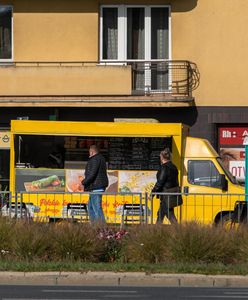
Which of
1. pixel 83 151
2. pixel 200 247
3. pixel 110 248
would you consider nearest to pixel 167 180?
pixel 83 151

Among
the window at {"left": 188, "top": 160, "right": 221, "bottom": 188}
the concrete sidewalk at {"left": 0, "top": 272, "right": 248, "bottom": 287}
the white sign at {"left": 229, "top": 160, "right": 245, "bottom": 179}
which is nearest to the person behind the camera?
the concrete sidewalk at {"left": 0, "top": 272, "right": 248, "bottom": 287}

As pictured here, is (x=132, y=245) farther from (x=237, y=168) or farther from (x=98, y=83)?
(x=237, y=168)

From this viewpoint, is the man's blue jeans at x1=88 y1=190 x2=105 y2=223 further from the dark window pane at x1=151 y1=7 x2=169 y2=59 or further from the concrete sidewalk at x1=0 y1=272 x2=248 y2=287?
the dark window pane at x1=151 y1=7 x2=169 y2=59

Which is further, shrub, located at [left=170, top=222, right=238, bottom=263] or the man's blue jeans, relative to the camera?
the man's blue jeans

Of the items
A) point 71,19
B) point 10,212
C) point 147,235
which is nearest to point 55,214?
point 10,212

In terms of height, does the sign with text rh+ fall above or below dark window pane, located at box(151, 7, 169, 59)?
below

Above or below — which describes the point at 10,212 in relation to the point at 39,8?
below

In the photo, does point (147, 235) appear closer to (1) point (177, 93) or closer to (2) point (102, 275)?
(2) point (102, 275)

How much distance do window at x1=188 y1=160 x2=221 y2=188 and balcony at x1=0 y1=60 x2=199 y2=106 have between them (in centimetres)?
510

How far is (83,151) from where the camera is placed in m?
15.8

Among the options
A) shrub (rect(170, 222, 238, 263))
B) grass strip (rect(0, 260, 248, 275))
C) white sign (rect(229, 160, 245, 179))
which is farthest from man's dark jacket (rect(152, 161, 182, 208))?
white sign (rect(229, 160, 245, 179))

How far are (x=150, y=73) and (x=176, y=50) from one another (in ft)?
3.44

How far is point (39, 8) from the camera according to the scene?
21.0m

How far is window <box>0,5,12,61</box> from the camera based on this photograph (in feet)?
69.7
